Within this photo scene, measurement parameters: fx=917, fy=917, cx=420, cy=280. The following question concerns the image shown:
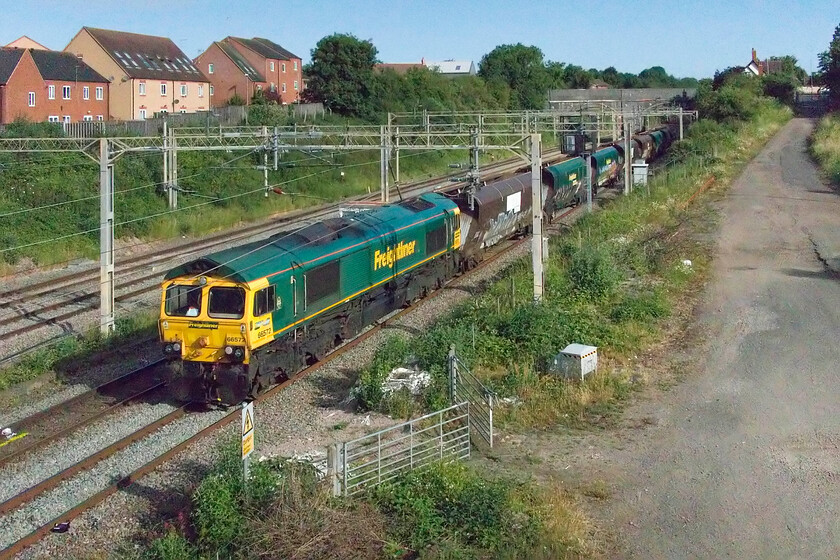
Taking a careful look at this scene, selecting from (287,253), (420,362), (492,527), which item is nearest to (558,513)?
(492,527)

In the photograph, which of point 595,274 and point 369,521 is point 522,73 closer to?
point 595,274

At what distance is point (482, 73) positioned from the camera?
103250 mm

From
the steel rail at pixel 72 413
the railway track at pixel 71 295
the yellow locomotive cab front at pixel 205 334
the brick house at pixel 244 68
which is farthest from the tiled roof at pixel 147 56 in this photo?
the yellow locomotive cab front at pixel 205 334

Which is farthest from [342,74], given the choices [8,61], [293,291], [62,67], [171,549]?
[171,549]

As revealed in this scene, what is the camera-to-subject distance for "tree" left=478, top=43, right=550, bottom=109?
98.2 m

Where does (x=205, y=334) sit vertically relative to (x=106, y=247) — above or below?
below

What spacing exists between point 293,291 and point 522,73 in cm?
8811

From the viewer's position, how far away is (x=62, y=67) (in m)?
54.8

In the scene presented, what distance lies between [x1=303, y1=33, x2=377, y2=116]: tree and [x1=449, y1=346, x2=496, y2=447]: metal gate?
53.8m

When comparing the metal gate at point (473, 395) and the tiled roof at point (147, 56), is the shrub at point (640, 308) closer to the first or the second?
the metal gate at point (473, 395)

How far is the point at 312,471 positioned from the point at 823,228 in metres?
25.7

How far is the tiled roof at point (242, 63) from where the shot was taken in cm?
7512

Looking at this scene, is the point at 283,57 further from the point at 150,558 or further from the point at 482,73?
the point at 150,558

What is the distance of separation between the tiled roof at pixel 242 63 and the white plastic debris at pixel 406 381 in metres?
62.5
